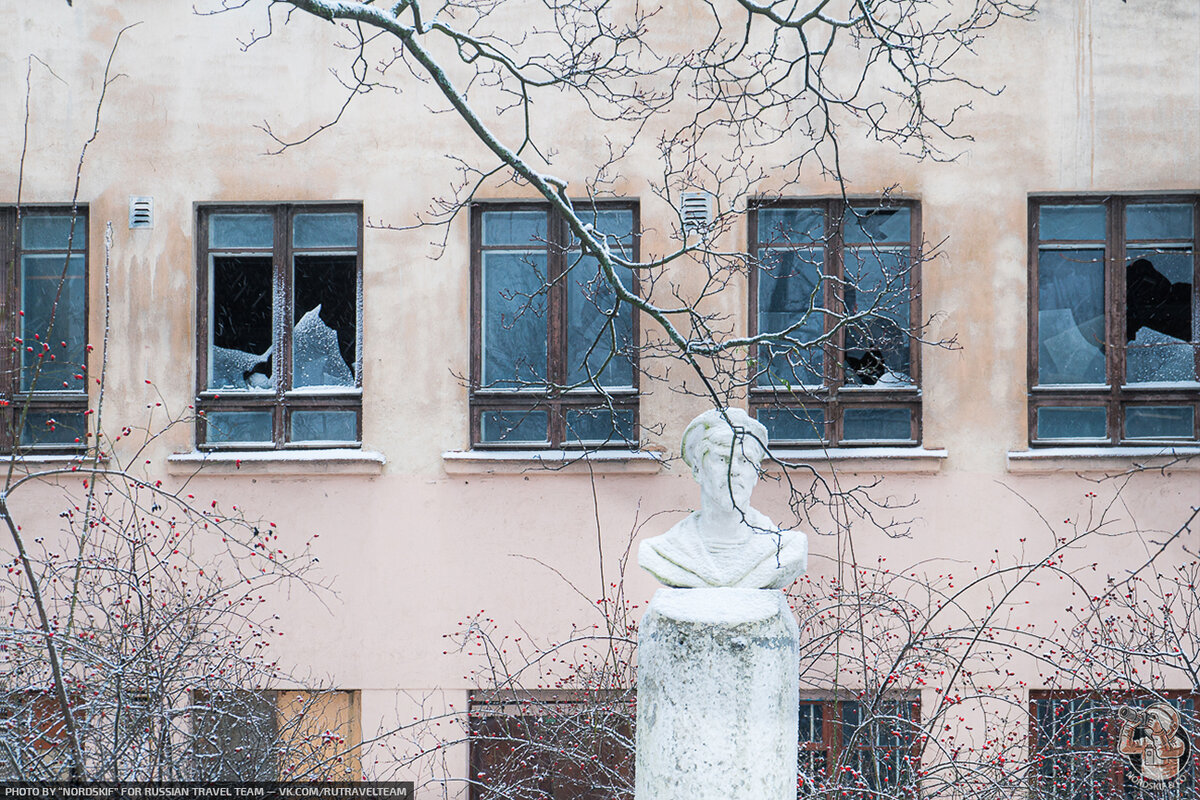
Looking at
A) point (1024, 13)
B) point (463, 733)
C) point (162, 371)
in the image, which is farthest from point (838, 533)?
point (162, 371)

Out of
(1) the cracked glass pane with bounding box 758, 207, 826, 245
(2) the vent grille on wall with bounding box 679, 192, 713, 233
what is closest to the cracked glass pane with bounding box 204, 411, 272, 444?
(2) the vent grille on wall with bounding box 679, 192, 713, 233

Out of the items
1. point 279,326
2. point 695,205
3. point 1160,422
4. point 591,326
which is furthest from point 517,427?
point 1160,422

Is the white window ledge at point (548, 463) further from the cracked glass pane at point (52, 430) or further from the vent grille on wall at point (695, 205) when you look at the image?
the cracked glass pane at point (52, 430)

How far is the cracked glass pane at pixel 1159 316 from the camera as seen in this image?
28.1ft

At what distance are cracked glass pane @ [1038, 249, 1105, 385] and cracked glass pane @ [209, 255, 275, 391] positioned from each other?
538 centimetres

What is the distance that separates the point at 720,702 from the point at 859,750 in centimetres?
255

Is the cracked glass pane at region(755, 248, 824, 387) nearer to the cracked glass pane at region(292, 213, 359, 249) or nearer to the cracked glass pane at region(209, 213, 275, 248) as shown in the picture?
the cracked glass pane at region(292, 213, 359, 249)

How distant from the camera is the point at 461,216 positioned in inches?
339

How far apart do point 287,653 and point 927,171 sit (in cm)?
540

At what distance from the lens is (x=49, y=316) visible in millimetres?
9000

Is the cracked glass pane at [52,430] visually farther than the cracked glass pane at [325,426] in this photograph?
Yes

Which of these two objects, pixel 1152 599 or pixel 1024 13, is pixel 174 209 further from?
pixel 1152 599

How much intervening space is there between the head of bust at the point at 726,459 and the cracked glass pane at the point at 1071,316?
4575 millimetres

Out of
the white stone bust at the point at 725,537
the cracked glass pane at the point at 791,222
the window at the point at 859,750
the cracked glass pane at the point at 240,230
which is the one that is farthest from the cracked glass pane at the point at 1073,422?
the cracked glass pane at the point at 240,230
